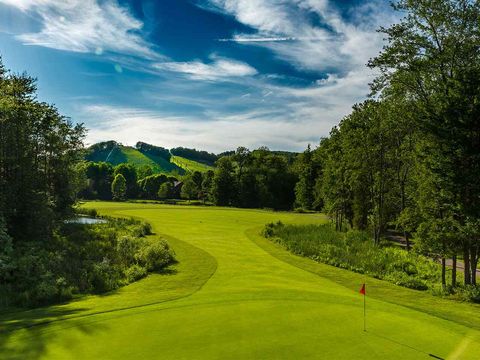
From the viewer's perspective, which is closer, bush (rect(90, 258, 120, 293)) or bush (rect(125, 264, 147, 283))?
bush (rect(90, 258, 120, 293))

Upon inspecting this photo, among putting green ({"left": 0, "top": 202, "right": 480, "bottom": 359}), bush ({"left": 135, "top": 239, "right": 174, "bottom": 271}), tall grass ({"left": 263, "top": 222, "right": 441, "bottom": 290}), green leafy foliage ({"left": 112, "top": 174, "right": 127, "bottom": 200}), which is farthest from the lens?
green leafy foliage ({"left": 112, "top": 174, "right": 127, "bottom": 200})

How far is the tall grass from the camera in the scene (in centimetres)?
2328

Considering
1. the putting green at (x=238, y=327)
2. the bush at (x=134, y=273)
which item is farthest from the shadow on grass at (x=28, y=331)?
the bush at (x=134, y=273)

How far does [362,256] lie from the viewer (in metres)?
28.5

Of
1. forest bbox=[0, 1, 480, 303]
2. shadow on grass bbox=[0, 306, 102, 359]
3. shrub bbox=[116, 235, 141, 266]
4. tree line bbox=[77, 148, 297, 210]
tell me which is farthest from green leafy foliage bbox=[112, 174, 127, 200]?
shadow on grass bbox=[0, 306, 102, 359]

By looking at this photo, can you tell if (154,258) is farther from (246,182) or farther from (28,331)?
(246,182)

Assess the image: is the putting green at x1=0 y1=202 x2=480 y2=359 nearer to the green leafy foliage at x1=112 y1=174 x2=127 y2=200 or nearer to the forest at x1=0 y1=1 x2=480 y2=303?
the forest at x1=0 y1=1 x2=480 y2=303

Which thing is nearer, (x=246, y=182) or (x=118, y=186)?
(x=246, y=182)

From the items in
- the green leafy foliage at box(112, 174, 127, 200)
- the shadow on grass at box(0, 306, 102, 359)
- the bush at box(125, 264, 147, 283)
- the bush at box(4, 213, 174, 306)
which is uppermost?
the green leafy foliage at box(112, 174, 127, 200)

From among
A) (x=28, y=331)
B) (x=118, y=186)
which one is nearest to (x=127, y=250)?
(x=28, y=331)

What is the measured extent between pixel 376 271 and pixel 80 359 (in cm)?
2012

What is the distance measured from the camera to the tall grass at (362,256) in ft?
76.4

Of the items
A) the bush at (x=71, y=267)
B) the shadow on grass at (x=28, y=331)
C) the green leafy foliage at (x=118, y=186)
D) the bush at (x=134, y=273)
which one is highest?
the green leafy foliage at (x=118, y=186)

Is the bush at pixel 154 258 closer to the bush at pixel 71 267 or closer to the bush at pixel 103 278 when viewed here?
the bush at pixel 71 267
